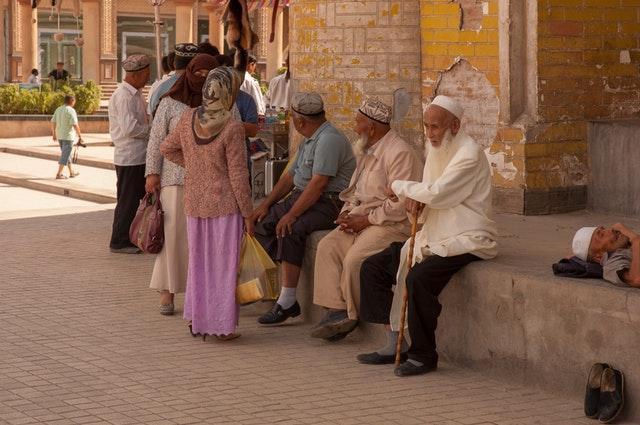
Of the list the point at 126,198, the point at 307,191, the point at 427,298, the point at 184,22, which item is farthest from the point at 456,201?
the point at 184,22

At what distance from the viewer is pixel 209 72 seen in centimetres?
824

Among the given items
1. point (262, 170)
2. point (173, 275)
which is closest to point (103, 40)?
point (262, 170)

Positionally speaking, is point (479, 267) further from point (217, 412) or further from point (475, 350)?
point (217, 412)

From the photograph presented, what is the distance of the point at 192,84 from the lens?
28.4 ft

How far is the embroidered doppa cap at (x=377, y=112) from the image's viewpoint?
309 inches

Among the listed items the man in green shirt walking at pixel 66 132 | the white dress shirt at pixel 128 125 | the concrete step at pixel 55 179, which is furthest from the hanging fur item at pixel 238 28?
the man in green shirt walking at pixel 66 132

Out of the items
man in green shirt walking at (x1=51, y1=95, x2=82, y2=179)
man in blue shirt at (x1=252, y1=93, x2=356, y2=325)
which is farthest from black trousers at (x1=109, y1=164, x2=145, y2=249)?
man in green shirt walking at (x1=51, y1=95, x2=82, y2=179)

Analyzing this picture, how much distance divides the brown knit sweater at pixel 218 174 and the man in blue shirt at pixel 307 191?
369 millimetres

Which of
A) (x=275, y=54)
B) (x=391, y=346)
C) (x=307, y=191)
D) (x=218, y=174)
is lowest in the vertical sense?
(x=391, y=346)

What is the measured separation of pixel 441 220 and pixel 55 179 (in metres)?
13.3

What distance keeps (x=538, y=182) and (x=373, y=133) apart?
235cm

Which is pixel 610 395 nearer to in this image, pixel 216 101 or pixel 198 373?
pixel 198 373

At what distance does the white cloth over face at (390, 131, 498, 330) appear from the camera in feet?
23.5

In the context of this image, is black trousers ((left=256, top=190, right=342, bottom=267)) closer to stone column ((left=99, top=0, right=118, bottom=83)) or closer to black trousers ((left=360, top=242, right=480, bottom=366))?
black trousers ((left=360, top=242, right=480, bottom=366))
